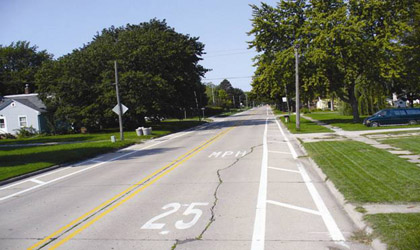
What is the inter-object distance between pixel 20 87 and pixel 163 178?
79514 mm

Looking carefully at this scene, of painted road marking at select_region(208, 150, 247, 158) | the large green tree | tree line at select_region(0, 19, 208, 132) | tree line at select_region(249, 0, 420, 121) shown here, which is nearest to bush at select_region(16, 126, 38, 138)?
tree line at select_region(0, 19, 208, 132)

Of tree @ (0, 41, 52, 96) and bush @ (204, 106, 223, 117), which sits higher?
tree @ (0, 41, 52, 96)

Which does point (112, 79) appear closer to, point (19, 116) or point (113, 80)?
point (113, 80)

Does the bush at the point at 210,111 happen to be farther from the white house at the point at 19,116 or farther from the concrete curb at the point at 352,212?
the concrete curb at the point at 352,212

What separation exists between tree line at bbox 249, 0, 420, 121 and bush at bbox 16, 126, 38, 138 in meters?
26.3

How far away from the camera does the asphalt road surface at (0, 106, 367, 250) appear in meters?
6.19

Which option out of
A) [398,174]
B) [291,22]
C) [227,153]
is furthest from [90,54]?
[398,174]

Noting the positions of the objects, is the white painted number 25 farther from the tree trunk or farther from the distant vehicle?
the tree trunk

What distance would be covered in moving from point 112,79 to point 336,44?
22.2 meters

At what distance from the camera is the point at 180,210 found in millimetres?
Result: 7992

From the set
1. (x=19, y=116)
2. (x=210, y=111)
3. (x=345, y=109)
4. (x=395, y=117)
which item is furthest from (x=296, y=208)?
(x=210, y=111)

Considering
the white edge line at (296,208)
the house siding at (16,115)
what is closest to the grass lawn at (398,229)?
the white edge line at (296,208)

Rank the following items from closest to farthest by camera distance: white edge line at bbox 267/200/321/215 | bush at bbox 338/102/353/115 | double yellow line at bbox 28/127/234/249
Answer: double yellow line at bbox 28/127/234/249, white edge line at bbox 267/200/321/215, bush at bbox 338/102/353/115

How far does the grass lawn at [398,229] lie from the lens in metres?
5.18
